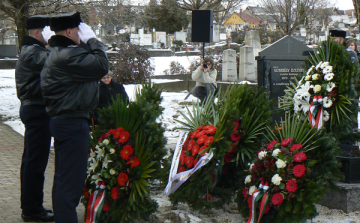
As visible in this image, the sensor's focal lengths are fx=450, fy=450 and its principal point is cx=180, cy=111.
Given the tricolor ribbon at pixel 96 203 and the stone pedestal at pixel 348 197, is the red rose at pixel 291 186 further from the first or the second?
the tricolor ribbon at pixel 96 203

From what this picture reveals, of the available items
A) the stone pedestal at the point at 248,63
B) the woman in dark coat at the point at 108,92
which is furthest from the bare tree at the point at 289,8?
the woman in dark coat at the point at 108,92

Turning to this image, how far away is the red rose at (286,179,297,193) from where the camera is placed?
381 centimetres

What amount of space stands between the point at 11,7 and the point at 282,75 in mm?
8465

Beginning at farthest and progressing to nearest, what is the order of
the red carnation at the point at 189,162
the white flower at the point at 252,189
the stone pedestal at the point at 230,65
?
the stone pedestal at the point at 230,65 < the red carnation at the point at 189,162 < the white flower at the point at 252,189

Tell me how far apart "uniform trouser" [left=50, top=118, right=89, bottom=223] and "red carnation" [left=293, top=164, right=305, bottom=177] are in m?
1.77

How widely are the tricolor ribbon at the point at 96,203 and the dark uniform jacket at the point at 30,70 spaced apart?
1036 mm

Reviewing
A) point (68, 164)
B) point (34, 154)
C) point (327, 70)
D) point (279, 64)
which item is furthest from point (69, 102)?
point (279, 64)

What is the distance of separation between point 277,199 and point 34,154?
235cm

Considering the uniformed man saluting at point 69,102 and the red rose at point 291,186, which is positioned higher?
the uniformed man saluting at point 69,102

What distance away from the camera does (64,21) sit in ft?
11.6

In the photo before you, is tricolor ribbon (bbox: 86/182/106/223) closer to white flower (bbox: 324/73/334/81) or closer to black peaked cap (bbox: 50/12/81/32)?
black peaked cap (bbox: 50/12/81/32)

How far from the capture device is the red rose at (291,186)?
12.5ft

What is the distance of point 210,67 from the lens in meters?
10.7

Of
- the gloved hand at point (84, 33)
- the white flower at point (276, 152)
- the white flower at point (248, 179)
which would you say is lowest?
the white flower at point (248, 179)
